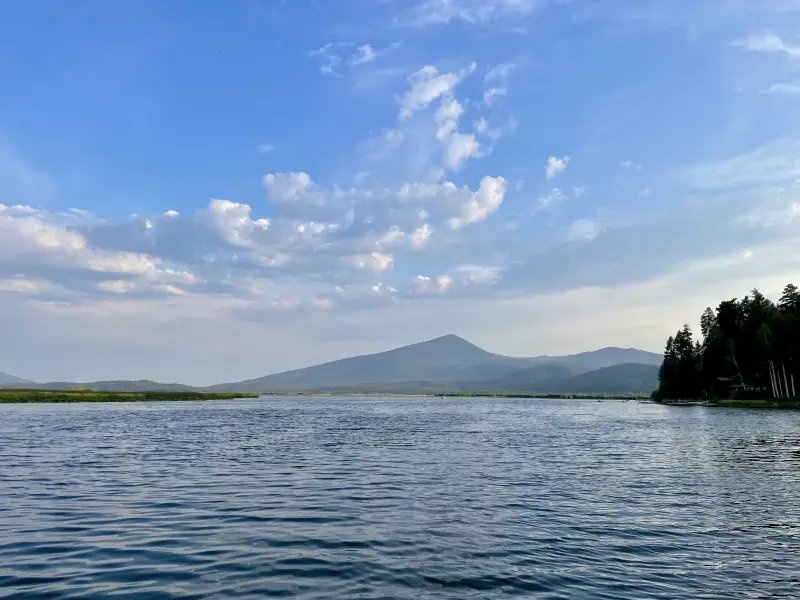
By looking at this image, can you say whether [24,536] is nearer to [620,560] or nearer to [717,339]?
[620,560]

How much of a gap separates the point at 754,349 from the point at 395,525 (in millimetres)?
162409

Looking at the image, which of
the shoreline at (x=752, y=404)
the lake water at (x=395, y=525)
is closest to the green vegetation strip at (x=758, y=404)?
the shoreline at (x=752, y=404)

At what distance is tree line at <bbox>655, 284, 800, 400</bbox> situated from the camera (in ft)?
458

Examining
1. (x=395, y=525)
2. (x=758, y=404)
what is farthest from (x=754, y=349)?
(x=395, y=525)

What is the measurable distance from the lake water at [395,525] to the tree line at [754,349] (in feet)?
360

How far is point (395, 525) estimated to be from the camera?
78.8 ft

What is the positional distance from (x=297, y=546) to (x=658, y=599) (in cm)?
1217

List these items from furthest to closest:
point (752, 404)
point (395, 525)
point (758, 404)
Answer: point (752, 404)
point (758, 404)
point (395, 525)

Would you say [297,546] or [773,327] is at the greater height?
[773,327]

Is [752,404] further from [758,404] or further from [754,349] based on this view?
[754,349]

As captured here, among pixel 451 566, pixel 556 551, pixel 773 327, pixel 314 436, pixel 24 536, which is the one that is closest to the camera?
pixel 451 566

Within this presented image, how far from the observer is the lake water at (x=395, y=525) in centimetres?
1677

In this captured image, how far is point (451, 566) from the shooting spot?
1839cm

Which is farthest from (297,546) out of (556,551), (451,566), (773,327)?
(773,327)
